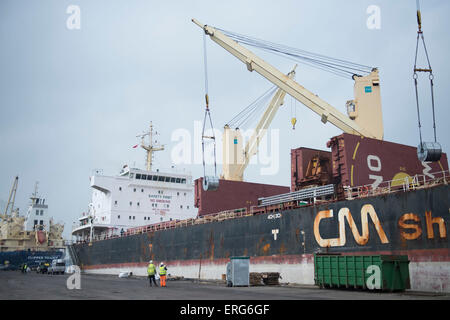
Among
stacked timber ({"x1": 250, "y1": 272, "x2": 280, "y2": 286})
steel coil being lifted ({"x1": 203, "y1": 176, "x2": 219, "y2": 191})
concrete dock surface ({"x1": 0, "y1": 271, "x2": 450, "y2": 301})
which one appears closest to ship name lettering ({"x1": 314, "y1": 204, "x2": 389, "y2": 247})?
concrete dock surface ({"x1": 0, "y1": 271, "x2": 450, "y2": 301})

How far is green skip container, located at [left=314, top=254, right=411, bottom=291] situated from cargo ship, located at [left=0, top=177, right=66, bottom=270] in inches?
1774

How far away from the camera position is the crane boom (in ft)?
89.6

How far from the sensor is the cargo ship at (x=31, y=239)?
171 feet

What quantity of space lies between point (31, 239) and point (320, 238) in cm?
5062

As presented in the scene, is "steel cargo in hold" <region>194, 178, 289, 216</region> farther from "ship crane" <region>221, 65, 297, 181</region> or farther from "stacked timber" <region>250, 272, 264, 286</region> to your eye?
"stacked timber" <region>250, 272, 264, 286</region>

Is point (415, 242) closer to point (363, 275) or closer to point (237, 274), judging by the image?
point (363, 275)

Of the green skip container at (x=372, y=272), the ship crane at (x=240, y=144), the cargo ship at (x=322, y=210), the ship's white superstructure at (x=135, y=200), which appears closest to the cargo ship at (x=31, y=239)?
the ship's white superstructure at (x=135, y=200)

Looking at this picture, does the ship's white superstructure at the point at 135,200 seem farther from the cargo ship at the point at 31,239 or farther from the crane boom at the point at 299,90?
the crane boom at the point at 299,90

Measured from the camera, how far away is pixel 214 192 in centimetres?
3216

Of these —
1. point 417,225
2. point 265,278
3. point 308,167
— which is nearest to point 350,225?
point 417,225

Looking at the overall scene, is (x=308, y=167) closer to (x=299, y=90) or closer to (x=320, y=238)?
(x=299, y=90)
